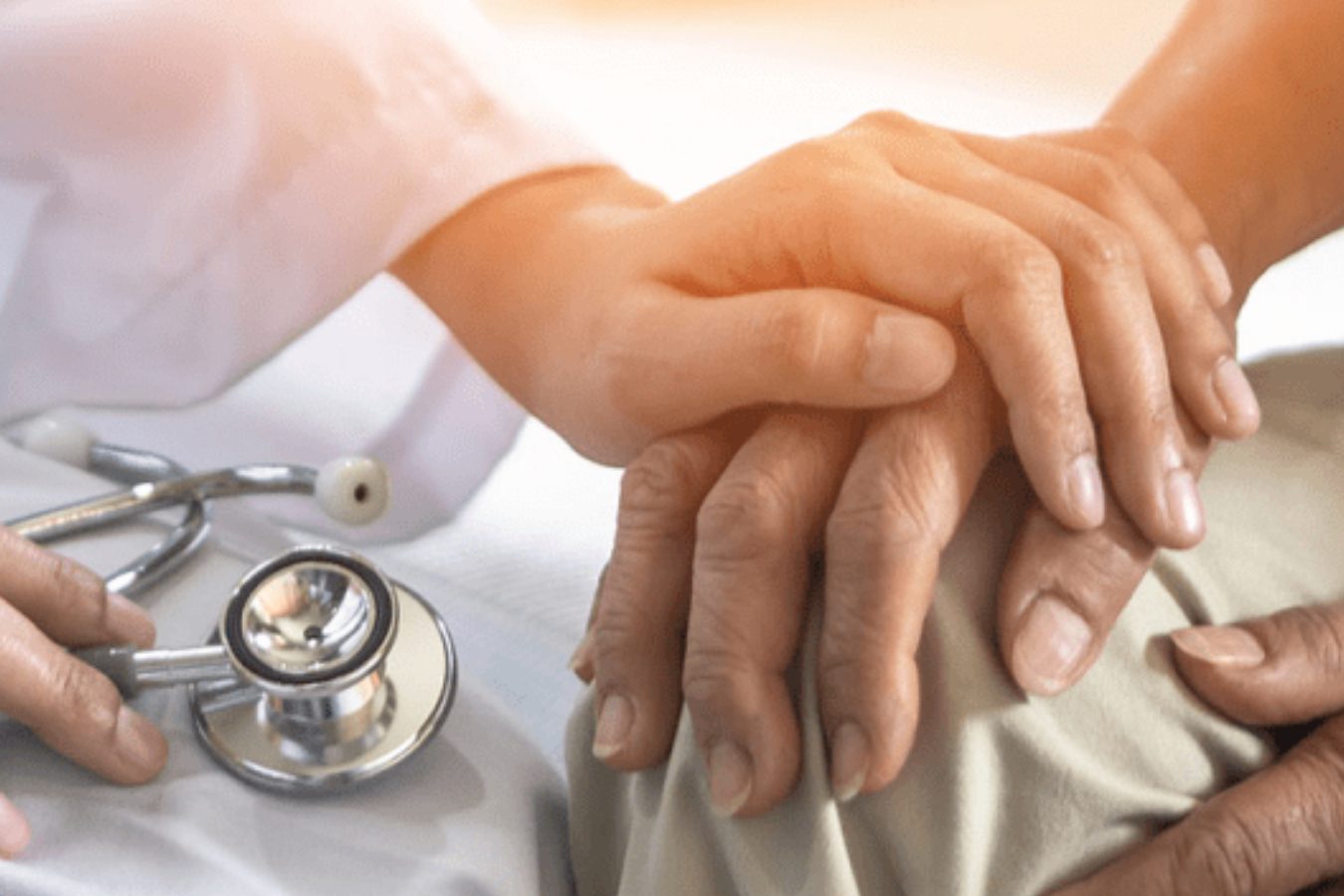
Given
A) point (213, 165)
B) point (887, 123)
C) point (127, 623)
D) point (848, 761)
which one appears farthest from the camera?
point (213, 165)

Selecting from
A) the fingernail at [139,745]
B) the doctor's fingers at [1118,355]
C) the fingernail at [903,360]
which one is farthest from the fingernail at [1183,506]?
the fingernail at [139,745]

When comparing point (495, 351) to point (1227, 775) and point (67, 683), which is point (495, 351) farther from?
point (1227, 775)

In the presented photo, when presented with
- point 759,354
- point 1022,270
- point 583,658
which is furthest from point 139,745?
point 1022,270

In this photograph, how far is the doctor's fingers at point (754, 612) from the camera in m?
0.53

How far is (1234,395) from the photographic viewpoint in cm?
60

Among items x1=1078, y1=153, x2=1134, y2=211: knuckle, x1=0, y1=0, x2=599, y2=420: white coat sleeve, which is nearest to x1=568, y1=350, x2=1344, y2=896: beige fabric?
x1=1078, y1=153, x2=1134, y2=211: knuckle

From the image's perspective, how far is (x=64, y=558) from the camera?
2.02 feet

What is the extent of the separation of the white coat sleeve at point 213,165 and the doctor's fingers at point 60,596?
26cm

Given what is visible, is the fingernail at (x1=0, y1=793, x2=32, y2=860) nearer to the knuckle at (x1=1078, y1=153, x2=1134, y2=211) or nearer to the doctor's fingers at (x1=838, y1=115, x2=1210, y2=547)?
the doctor's fingers at (x1=838, y1=115, x2=1210, y2=547)

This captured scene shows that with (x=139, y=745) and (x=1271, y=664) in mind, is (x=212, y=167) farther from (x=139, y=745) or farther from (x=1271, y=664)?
(x=1271, y=664)

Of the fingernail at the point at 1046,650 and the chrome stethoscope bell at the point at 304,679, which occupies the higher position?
the fingernail at the point at 1046,650

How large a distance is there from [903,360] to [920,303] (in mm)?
52

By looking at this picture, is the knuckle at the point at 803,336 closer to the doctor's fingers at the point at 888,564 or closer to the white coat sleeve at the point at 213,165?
the doctor's fingers at the point at 888,564

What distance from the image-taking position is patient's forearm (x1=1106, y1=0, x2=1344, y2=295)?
29.7 inches
